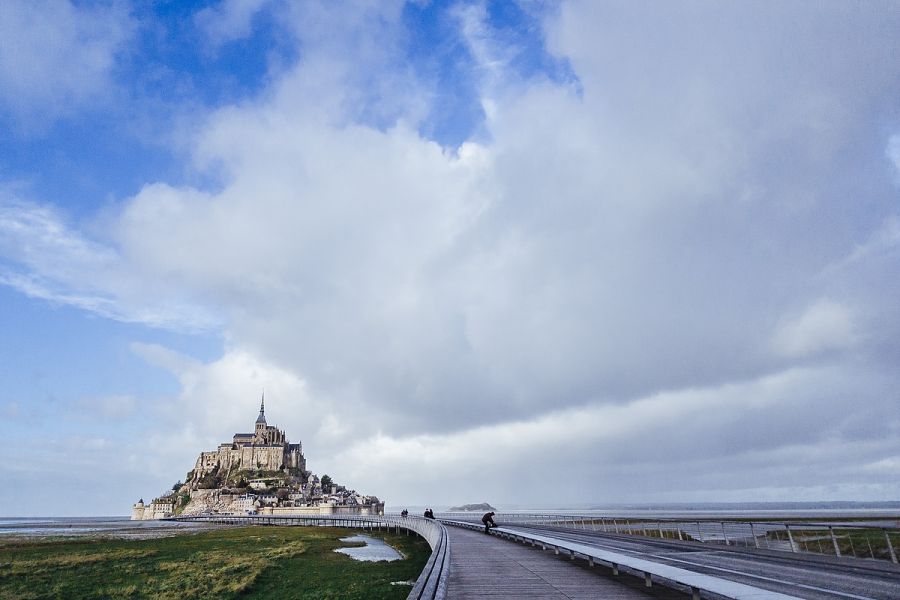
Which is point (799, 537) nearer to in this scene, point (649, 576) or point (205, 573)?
point (649, 576)

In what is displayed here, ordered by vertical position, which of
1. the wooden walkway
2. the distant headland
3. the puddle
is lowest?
the puddle

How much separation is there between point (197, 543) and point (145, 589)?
32.6m

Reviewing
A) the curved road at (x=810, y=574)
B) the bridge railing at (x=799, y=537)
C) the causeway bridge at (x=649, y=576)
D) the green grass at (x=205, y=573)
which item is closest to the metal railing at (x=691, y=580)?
the causeway bridge at (x=649, y=576)

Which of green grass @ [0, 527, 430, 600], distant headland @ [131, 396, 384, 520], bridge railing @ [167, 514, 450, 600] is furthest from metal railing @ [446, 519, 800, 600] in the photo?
distant headland @ [131, 396, 384, 520]

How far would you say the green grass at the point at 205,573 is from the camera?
2828 centimetres

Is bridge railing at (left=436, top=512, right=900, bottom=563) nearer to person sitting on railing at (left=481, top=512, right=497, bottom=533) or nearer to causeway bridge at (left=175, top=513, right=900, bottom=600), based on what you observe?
causeway bridge at (left=175, top=513, right=900, bottom=600)

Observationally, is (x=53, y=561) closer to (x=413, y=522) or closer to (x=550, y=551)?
(x=413, y=522)

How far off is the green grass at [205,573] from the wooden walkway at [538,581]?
6462mm

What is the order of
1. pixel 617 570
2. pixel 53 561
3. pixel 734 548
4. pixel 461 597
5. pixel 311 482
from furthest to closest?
pixel 311 482 → pixel 53 561 → pixel 734 548 → pixel 617 570 → pixel 461 597

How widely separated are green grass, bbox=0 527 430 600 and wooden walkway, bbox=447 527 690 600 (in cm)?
646

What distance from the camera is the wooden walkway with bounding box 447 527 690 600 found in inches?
508

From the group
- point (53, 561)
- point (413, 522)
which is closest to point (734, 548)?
point (413, 522)

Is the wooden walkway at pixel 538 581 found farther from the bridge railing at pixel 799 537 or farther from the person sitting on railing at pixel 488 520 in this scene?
the person sitting on railing at pixel 488 520

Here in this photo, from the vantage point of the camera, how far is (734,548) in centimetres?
2911
